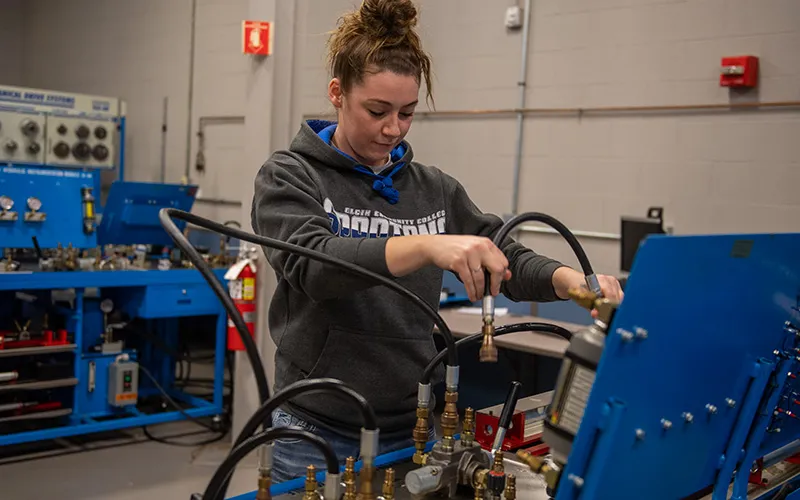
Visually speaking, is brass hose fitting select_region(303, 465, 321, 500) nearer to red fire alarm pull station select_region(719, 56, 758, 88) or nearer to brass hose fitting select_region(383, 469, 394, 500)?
brass hose fitting select_region(383, 469, 394, 500)

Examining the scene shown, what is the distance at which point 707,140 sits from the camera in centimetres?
353

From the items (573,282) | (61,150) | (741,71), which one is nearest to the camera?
(573,282)

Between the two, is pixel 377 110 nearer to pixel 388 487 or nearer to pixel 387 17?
pixel 387 17

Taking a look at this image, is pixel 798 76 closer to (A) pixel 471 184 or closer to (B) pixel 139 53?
(A) pixel 471 184

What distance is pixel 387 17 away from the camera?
1321 millimetres

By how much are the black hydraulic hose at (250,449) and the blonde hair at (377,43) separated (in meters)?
0.62

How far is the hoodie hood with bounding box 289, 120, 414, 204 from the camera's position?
1353 mm

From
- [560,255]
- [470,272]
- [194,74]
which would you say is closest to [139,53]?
[194,74]

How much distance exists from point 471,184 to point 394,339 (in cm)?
313

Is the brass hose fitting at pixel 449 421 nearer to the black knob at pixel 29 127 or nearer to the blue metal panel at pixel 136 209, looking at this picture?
the blue metal panel at pixel 136 209

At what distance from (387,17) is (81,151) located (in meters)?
4.90

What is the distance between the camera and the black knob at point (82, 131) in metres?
5.64

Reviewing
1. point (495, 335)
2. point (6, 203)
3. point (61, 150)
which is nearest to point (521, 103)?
point (6, 203)

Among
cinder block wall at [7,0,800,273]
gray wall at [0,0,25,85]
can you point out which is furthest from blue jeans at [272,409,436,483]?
gray wall at [0,0,25,85]
